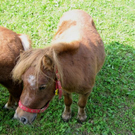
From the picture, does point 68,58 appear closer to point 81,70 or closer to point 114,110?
point 81,70

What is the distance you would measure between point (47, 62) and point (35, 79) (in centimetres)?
25

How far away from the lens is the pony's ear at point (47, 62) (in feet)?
6.26

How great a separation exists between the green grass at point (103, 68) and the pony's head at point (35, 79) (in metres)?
1.21

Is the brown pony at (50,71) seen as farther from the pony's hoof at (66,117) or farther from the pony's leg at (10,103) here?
the pony's leg at (10,103)

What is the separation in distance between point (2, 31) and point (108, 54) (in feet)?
9.66

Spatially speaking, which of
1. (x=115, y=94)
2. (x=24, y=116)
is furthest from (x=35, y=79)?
(x=115, y=94)

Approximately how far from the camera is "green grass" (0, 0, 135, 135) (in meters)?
3.20

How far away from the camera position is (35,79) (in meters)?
1.94

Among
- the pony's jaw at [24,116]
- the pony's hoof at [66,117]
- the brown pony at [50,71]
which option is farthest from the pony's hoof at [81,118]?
the pony's jaw at [24,116]

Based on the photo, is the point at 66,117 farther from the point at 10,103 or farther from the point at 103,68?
the point at 103,68

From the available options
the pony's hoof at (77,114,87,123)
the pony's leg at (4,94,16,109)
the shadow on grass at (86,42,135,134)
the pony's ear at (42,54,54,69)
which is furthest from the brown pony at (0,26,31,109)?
the shadow on grass at (86,42,135,134)

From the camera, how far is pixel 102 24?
17.7ft

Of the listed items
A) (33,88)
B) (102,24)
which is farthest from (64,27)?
(102,24)

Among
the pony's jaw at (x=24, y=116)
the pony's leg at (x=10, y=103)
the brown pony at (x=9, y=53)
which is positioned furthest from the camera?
the pony's leg at (x=10, y=103)
